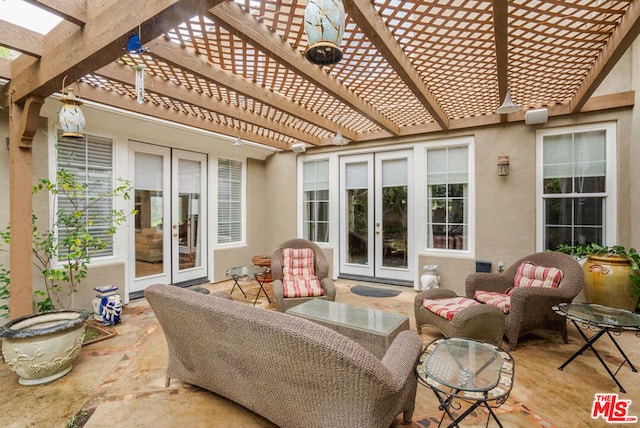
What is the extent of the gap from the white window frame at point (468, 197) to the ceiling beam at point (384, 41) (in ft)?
5.67

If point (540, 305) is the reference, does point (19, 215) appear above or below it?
above

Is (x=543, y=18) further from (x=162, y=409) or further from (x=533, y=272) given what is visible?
(x=162, y=409)

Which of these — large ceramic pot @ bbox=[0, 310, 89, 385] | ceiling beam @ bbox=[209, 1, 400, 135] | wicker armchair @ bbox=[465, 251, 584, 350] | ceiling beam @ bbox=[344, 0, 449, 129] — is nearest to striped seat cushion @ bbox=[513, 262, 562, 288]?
wicker armchair @ bbox=[465, 251, 584, 350]

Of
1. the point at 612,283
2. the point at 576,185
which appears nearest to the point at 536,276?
the point at 612,283

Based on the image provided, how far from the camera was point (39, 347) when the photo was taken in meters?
2.23

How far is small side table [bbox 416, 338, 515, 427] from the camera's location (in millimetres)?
1437

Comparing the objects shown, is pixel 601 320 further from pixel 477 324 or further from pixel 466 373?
pixel 466 373

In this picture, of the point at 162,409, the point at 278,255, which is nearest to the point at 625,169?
the point at 278,255

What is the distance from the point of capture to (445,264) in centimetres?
470

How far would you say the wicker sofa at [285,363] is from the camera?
1.28 m

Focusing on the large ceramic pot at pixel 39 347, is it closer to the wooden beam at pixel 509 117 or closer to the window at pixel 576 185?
the wooden beam at pixel 509 117

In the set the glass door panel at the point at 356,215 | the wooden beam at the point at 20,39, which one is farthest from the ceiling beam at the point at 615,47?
the wooden beam at the point at 20,39

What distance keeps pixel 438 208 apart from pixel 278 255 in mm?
2698

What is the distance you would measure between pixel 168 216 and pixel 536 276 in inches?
202
